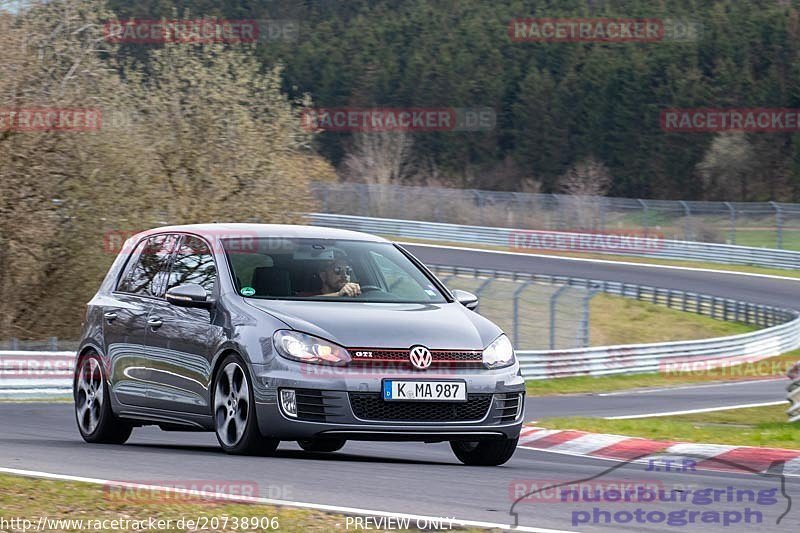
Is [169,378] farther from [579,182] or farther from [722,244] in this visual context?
[579,182]

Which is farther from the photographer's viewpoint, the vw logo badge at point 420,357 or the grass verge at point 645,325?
the grass verge at point 645,325

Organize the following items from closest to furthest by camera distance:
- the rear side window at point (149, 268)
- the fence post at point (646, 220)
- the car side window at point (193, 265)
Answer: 1. the car side window at point (193, 265)
2. the rear side window at point (149, 268)
3. the fence post at point (646, 220)

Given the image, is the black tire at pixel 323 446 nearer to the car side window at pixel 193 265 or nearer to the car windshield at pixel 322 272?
the car windshield at pixel 322 272

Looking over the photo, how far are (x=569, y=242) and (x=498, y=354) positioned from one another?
4567cm

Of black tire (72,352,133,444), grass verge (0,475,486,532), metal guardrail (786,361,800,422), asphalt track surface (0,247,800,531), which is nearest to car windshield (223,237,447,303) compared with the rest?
asphalt track surface (0,247,800,531)

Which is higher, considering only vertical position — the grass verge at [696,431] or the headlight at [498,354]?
the headlight at [498,354]

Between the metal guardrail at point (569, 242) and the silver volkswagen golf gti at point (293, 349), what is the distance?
139 ft

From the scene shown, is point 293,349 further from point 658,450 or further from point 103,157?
point 103,157

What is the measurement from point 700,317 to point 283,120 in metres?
14.0

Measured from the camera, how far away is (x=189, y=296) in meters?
9.18

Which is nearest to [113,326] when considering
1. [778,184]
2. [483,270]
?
[483,270]

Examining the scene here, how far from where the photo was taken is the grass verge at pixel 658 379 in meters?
27.5
